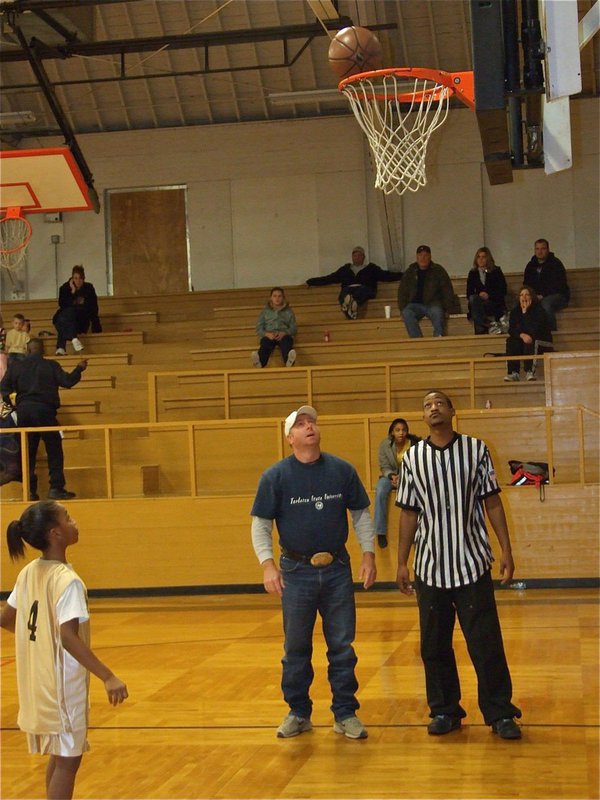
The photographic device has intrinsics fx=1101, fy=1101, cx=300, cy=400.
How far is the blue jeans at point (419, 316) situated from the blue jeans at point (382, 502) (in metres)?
4.56

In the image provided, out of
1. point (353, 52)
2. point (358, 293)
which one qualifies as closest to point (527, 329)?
point (358, 293)

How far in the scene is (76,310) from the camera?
1800 cm

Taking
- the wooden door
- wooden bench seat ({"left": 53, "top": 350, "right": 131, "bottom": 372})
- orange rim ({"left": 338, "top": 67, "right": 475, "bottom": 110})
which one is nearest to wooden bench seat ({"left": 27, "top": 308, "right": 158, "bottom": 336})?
the wooden door

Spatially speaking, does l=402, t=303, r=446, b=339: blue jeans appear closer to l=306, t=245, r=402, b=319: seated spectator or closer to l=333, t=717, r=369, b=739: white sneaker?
l=306, t=245, r=402, b=319: seated spectator

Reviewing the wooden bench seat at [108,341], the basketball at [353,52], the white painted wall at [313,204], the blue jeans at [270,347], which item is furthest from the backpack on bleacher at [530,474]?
the white painted wall at [313,204]

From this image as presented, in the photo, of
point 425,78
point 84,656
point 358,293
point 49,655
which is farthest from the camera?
point 358,293

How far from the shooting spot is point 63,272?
22.3 m

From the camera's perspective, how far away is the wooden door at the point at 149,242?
22.0 metres

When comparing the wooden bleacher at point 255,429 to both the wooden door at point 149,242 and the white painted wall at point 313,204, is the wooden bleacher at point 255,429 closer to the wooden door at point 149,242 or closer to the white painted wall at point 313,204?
the white painted wall at point 313,204

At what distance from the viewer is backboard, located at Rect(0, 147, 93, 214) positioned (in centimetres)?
1346

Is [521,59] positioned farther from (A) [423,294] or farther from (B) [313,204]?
(B) [313,204]

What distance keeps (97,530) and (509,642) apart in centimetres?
584

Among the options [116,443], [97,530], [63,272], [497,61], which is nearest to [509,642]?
[497,61]

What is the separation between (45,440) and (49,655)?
9.08 meters
